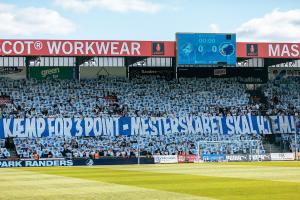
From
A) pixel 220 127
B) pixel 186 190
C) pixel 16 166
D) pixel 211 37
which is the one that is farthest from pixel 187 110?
pixel 186 190

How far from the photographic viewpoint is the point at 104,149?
68.1 metres

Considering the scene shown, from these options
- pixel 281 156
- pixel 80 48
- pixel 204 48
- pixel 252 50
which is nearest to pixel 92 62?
pixel 80 48

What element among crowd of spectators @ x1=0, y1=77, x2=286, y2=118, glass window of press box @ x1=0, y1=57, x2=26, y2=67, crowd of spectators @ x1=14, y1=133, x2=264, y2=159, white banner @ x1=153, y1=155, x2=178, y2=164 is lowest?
white banner @ x1=153, y1=155, x2=178, y2=164

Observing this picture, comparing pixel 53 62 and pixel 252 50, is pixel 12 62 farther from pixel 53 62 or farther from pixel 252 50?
pixel 252 50

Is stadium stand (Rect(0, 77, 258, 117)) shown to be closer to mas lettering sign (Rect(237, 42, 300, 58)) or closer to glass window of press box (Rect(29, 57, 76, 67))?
glass window of press box (Rect(29, 57, 76, 67))

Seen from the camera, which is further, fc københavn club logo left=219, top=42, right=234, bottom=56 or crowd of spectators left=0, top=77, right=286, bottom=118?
fc københavn club logo left=219, top=42, right=234, bottom=56

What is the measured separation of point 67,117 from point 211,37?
19898 mm

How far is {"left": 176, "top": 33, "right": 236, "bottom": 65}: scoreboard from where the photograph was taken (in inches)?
2894

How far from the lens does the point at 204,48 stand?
73.8 m

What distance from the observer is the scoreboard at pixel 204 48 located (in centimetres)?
7350

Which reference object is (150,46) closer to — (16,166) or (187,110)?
(187,110)

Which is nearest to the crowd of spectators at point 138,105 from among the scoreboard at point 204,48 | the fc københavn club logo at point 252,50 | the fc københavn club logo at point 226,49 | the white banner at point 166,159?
the white banner at point 166,159

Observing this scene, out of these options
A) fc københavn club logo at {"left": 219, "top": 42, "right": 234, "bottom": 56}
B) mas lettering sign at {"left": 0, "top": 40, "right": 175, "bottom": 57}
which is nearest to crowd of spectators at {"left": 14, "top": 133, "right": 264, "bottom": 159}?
fc københavn club logo at {"left": 219, "top": 42, "right": 234, "bottom": 56}

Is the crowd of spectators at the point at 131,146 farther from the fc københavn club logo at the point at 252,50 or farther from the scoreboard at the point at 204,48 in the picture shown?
the fc københavn club logo at the point at 252,50
